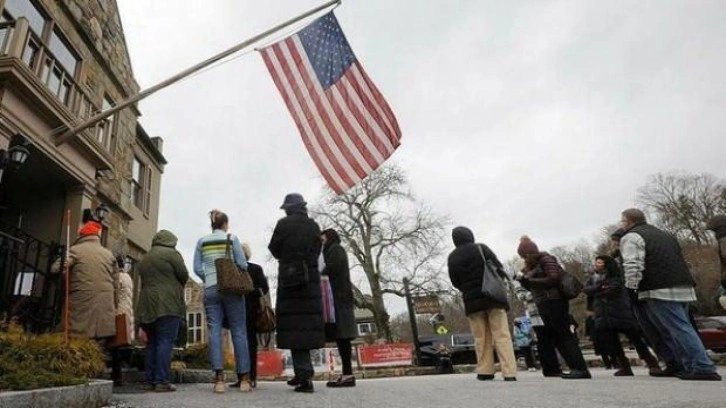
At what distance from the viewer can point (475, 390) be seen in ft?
13.5

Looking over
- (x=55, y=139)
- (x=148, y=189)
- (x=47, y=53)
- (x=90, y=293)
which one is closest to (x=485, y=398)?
(x=90, y=293)

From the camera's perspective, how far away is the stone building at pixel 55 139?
634 cm

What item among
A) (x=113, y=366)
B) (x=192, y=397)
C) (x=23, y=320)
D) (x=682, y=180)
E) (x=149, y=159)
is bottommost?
(x=192, y=397)

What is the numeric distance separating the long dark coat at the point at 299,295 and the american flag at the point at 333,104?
62.0 inches

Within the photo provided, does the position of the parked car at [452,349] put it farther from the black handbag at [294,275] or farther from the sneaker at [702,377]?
the black handbag at [294,275]

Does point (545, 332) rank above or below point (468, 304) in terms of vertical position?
below

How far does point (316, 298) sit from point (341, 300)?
28.7 inches

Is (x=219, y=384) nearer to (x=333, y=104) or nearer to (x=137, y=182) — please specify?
(x=333, y=104)

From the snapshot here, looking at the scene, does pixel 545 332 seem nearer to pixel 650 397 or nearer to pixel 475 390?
pixel 475 390

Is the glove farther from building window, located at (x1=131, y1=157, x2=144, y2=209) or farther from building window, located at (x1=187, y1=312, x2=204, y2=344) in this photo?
building window, located at (x1=187, y1=312, x2=204, y2=344)

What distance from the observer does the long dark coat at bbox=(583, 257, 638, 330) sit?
5922 mm

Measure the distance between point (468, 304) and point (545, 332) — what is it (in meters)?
1.28

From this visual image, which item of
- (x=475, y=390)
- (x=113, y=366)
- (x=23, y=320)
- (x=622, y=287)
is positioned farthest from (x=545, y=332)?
(x=23, y=320)

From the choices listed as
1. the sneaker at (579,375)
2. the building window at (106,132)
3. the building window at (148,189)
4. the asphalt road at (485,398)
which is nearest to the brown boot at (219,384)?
the asphalt road at (485,398)
